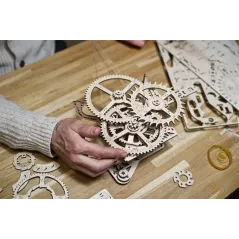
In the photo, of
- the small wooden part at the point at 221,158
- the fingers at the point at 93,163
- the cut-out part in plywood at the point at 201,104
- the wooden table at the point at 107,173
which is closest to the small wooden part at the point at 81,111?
the wooden table at the point at 107,173

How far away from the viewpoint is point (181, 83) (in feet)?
5.25

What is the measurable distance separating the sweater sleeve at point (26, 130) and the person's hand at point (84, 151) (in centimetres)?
7

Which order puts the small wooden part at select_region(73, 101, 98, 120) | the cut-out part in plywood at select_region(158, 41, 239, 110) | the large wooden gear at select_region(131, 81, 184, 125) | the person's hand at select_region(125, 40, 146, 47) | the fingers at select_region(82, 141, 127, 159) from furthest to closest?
1. the person's hand at select_region(125, 40, 146, 47)
2. the cut-out part in plywood at select_region(158, 41, 239, 110)
3. the small wooden part at select_region(73, 101, 98, 120)
4. the large wooden gear at select_region(131, 81, 184, 125)
5. the fingers at select_region(82, 141, 127, 159)

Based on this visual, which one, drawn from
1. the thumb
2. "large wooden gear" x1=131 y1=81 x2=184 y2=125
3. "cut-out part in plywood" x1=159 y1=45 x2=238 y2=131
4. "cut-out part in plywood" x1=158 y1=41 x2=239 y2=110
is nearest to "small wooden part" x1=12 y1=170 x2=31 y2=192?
the thumb

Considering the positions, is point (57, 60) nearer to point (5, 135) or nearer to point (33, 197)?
point (5, 135)

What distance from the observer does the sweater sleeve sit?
4.20ft

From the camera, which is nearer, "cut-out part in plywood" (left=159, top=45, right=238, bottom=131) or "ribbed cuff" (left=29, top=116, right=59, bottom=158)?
"ribbed cuff" (left=29, top=116, right=59, bottom=158)

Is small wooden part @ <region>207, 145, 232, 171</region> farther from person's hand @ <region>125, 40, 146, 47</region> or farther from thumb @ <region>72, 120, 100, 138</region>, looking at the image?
person's hand @ <region>125, 40, 146, 47</region>

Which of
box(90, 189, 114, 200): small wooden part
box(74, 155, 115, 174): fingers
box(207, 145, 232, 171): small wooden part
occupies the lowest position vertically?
box(207, 145, 232, 171): small wooden part

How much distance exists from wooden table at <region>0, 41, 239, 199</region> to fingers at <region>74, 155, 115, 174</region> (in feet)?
0.30

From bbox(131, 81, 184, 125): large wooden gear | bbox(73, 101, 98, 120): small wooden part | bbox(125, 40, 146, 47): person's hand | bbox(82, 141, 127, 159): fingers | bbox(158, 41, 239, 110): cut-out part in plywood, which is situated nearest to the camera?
bbox(82, 141, 127, 159): fingers

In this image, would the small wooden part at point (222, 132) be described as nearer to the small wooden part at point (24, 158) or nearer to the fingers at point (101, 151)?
the fingers at point (101, 151)

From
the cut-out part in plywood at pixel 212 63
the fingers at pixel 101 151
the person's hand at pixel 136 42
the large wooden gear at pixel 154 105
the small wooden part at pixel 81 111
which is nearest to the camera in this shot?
the fingers at pixel 101 151

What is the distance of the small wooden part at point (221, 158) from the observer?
4.44 feet
